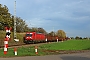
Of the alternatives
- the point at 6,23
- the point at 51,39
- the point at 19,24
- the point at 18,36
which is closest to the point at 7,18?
the point at 6,23

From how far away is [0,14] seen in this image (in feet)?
230

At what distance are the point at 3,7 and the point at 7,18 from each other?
4.89m

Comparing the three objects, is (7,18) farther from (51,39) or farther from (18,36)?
(51,39)

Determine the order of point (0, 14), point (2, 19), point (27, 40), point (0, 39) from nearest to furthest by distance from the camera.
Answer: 1. point (0, 39)
2. point (27, 40)
3. point (2, 19)
4. point (0, 14)

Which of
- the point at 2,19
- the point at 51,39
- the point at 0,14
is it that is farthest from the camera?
the point at 51,39

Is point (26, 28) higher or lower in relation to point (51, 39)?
higher

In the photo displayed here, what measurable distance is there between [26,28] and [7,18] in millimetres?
32175

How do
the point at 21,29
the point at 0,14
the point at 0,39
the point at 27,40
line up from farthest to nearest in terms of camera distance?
1. the point at 21,29
2. the point at 0,14
3. the point at 27,40
4. the point at 0,39

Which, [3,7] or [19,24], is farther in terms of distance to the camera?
[19,24]

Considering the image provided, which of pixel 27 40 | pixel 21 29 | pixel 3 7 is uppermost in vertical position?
pixel 3 7

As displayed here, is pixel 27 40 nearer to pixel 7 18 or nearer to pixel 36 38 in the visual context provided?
pixel 36 38

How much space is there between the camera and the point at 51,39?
81688mm

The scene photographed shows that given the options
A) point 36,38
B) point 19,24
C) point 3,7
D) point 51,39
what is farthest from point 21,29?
point 36,38

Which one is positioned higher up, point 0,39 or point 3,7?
point 3,7
